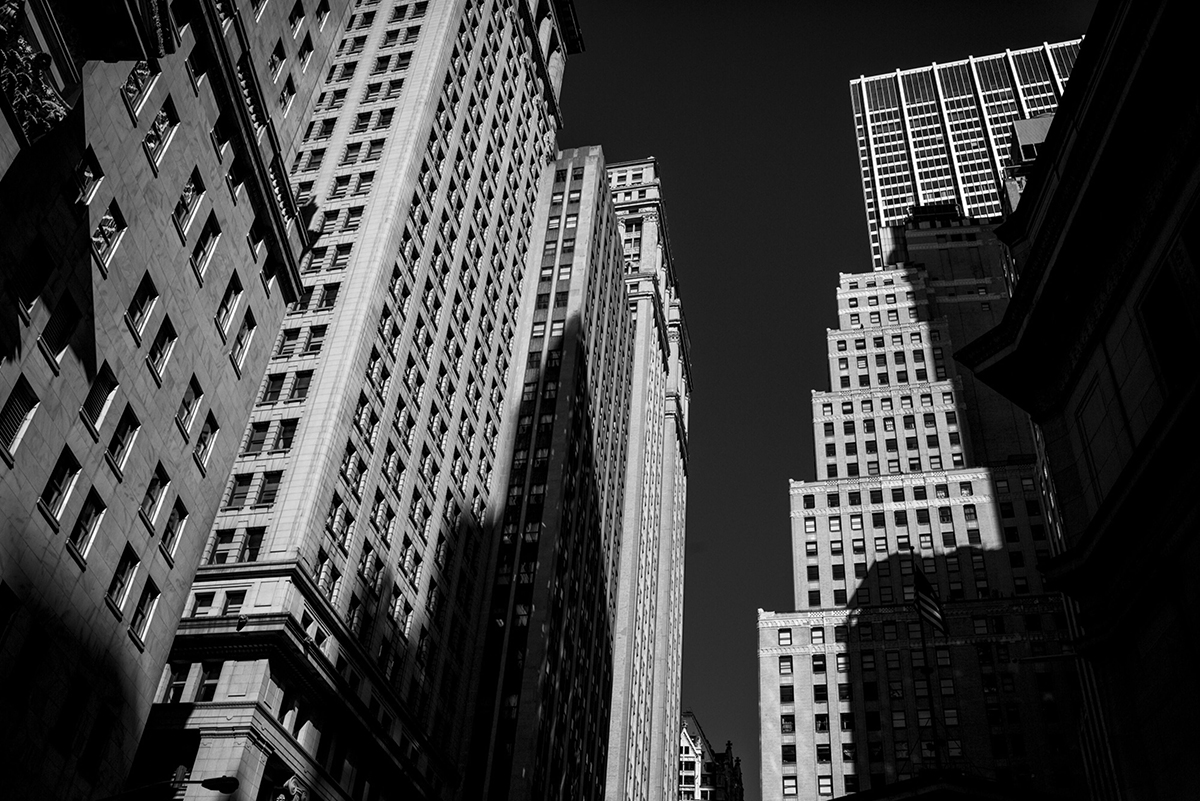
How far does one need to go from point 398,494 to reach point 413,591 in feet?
18.9

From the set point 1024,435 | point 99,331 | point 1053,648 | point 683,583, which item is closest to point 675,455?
point 683,583

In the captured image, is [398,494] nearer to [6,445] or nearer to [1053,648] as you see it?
[6,445]

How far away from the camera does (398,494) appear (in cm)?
6719

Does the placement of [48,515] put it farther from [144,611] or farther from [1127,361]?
[1127,361]

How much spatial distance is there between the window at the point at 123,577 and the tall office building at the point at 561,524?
137ft

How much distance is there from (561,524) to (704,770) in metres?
91.4

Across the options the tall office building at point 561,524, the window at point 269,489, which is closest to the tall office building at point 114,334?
the window at point 269,489

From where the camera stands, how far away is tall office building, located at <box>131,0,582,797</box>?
5259cm

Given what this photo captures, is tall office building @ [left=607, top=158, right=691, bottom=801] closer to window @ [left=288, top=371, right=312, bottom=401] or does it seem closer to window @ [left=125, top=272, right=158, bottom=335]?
window @ [left=288, top=371, right=312, bottom=401]

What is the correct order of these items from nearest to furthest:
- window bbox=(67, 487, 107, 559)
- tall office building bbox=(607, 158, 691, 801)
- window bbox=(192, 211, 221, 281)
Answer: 1. window bbox=(67, 487, 107, 559)
2. window bbox=(192, 211, 221, 281)
3. tall office building bbox=(607, 158, 691, 801)

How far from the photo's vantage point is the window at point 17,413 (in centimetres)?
3369

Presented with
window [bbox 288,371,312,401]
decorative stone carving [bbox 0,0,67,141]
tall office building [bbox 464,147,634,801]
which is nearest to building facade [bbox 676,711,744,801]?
tall office building [bbox 464,147,634,801]

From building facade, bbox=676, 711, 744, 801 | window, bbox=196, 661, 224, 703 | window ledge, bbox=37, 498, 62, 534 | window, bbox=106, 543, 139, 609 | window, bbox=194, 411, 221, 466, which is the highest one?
building facade, bbox=676, 711, 744, 801

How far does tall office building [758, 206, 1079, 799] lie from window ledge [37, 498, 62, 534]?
66949 millimetres
